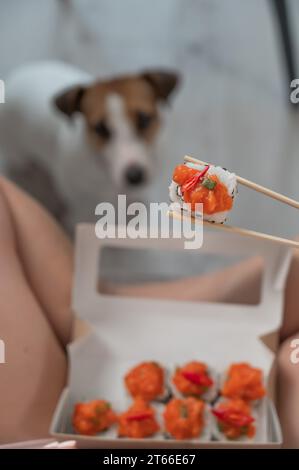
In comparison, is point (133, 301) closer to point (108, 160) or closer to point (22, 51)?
point (108, 160)

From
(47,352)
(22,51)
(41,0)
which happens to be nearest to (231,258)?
(47,352)

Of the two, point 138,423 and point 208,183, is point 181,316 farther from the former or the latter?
point 208,183

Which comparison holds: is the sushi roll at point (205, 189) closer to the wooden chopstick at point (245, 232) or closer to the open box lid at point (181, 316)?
the wooden chopstick at point (245, 232)

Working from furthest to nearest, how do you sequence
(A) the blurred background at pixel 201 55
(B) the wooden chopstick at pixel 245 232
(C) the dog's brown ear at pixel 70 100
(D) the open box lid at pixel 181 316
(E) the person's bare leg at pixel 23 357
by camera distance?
1. (A) the blurred background at pixel 201 55
2. (C) the dog's brown ear at pixel 70 100
3. (D) the open box lid at pixel 181 316
4. (E) the person's bare leg at pixel 23 357
5. (B) the wooden chopstick at pixel 245 232

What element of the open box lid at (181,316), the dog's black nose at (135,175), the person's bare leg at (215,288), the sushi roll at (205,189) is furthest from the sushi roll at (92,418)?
the dog's black nose at (135,175)

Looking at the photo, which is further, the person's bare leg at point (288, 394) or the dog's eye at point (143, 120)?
the dog's eye at point (143, 120)

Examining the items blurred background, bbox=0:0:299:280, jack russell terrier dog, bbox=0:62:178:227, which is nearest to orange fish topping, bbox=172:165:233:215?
jack russell terrier dog, bbox=0:62:178:227

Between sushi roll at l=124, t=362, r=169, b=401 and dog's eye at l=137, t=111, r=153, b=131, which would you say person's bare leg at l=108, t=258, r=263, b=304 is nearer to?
sushi roll at l=124, t=362, r=169, b=401
